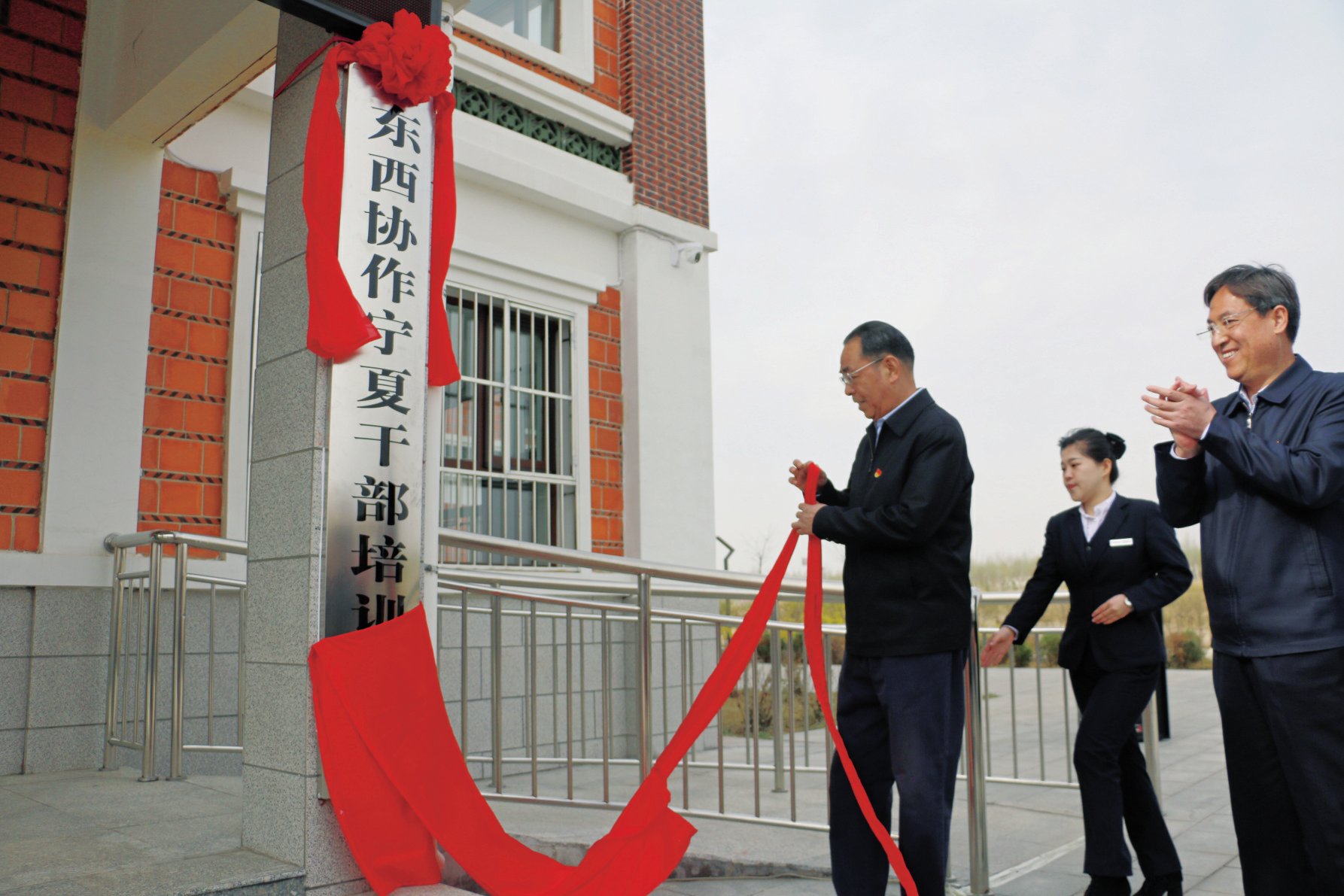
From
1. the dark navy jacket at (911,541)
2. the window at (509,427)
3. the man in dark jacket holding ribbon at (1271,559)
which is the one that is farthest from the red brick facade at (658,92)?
the man in dark jacket holding ribbon at (1271,559)

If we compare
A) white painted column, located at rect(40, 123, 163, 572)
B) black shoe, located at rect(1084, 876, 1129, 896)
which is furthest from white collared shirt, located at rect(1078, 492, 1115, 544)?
white painted column, located at rect(40, 123, 163, 572)

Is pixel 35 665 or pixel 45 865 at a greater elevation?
pixel 35 665

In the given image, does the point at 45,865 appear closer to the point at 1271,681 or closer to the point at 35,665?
the point at 35,665

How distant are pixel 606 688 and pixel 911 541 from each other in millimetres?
1577

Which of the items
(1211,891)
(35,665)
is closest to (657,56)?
(35,665)

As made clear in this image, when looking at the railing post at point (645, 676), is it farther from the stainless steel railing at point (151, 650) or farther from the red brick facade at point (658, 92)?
the red brick facade at point (658, 92)

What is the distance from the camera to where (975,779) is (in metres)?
4.05

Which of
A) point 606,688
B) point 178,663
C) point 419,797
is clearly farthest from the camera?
point 178,663

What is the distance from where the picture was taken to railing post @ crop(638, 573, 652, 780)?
4.03m

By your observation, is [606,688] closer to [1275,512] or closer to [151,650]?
[151,650]

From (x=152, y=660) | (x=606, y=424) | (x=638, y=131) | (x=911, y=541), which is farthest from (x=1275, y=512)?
(x=638, y=131)

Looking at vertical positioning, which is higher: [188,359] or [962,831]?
[188,359]

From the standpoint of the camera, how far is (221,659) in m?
5.43

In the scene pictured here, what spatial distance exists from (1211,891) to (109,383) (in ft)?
18.1
